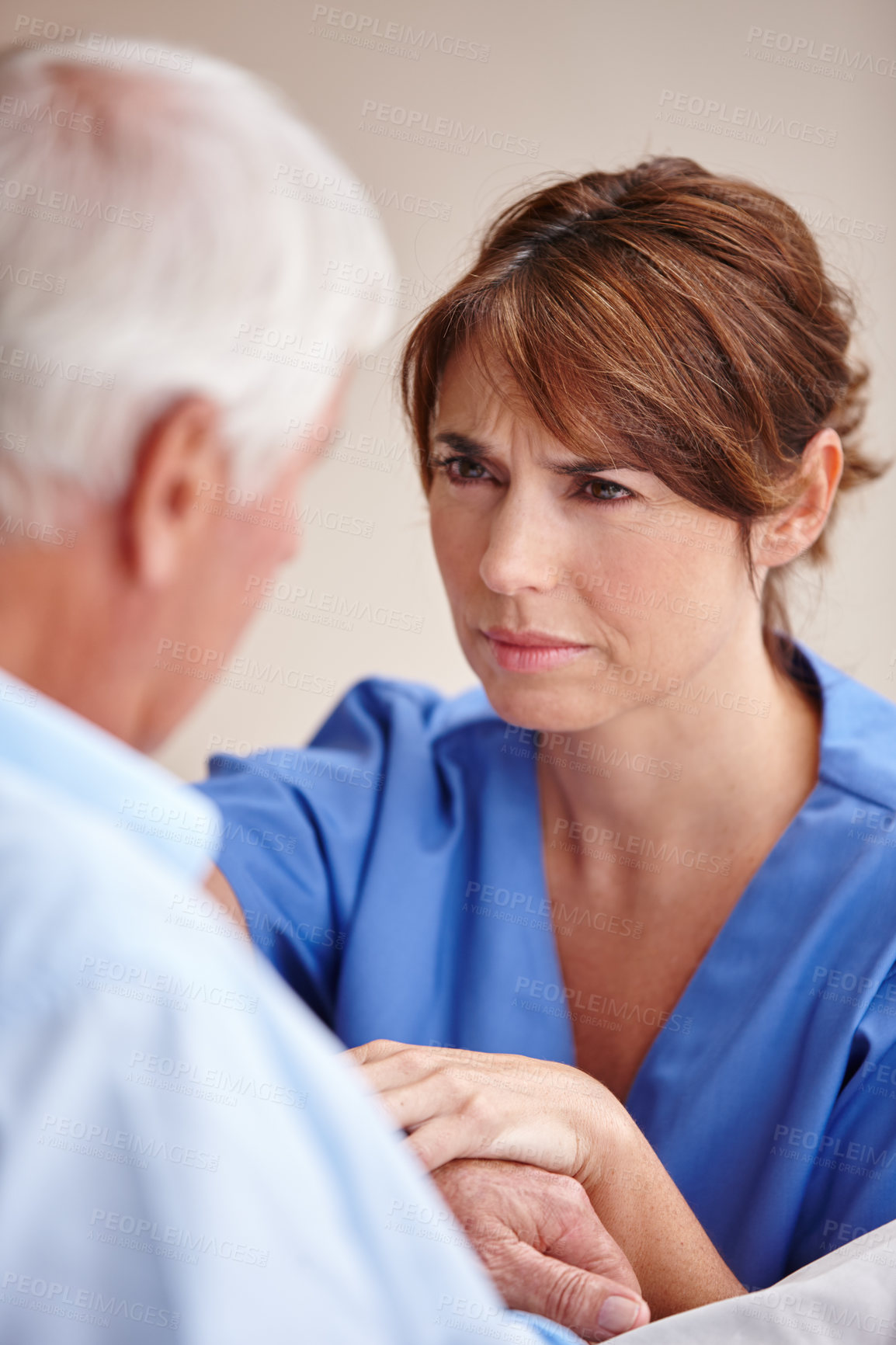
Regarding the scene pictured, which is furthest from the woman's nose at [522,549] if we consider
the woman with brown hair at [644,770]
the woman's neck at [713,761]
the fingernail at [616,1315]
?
the fingernail at [616,1315]

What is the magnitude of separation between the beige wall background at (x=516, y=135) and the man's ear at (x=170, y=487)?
784 mm

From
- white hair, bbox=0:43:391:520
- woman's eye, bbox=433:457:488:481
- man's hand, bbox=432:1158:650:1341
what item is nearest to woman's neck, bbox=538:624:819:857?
woman's eye, bbox=433:457:488:481

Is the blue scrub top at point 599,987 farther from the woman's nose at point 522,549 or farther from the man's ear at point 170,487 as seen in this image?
the man's ear at point 170,487

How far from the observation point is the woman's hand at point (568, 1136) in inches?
26.7

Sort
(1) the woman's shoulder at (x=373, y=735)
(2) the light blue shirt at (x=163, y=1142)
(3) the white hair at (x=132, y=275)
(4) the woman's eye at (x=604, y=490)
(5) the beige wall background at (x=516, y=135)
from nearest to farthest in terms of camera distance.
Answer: (2) the light blue shirt at (x=163, y=1142) → (3) the white hair at (x=132, y=275) → (4) the woman's eye at (x=604, y=490) → (1) the woman's shoulder at (x=373, y=735) → (5) the beige wall background at (x=516, y=135)

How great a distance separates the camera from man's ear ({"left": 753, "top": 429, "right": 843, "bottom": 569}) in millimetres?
983

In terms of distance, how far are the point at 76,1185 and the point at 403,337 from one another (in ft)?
2.83

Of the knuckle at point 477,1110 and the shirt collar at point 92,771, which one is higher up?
the shirt collar at point 92,771

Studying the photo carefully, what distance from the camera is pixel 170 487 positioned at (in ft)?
1.58

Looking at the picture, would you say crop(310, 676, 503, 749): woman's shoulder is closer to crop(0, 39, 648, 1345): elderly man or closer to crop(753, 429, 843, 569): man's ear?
crop(753, 429, 843, 569): man's ear

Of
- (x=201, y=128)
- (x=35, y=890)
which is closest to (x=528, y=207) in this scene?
(x=201, y=128)

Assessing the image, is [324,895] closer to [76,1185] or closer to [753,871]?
[753,871]

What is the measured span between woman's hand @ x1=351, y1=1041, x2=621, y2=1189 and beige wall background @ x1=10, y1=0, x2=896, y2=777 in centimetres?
65

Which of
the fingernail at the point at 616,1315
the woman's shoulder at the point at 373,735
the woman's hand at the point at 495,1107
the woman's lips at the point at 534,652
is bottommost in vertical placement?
the fingernail at the point at 616,1315
